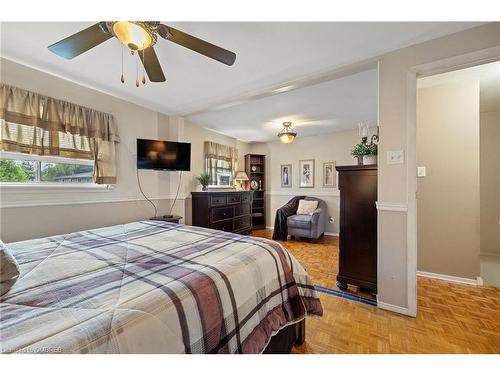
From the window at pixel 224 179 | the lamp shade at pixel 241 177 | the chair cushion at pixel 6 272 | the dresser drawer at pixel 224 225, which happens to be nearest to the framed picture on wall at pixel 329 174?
the lamp shade at pixel 241 177

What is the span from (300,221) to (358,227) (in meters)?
2.04

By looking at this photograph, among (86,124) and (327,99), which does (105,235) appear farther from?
(327,99)

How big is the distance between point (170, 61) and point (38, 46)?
1084 mm

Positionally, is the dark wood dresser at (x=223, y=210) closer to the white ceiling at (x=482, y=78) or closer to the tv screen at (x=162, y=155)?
the tv screen at (x=162, y=155)

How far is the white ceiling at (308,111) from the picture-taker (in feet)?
8.85

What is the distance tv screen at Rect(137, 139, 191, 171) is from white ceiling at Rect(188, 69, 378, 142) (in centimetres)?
75

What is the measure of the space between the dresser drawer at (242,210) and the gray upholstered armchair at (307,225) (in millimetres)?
985

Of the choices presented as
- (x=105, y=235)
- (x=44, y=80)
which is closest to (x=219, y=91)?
(x=44, y=80)

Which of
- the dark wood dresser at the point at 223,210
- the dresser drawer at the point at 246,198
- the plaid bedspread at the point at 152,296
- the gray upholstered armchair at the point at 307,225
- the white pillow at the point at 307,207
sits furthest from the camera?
the dresser drawer at the point at 246,198

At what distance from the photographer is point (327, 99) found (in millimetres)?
3051

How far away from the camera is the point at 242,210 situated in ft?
15.2

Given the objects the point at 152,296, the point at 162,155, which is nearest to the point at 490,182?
the point at 152,296

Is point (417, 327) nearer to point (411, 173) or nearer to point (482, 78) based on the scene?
point (411, 173)

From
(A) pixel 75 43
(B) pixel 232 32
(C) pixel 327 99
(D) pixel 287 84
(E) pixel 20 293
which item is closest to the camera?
(E) pixel 20 293
